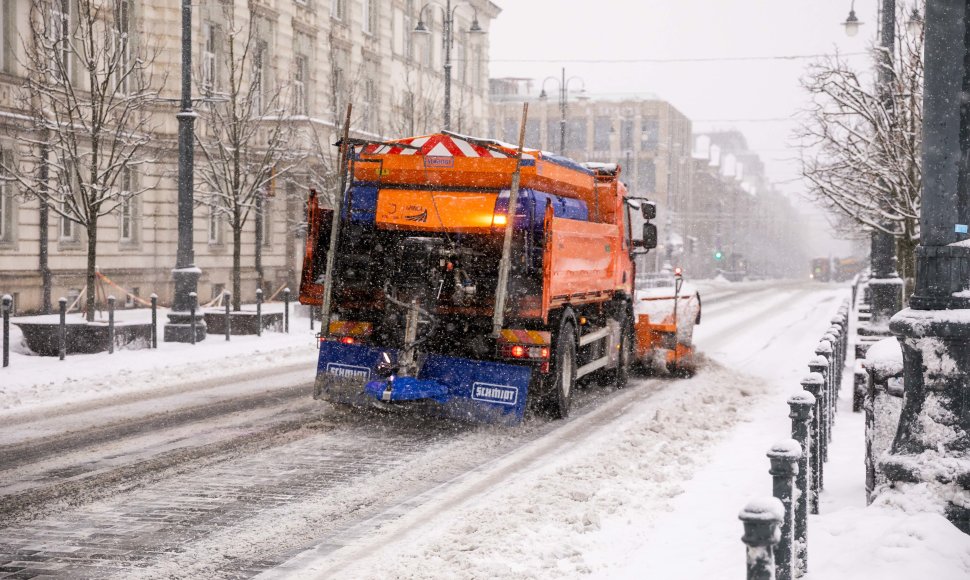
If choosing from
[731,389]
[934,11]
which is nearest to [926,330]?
[934,11]

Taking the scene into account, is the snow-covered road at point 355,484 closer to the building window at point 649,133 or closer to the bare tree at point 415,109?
the bare tree at point 415,109

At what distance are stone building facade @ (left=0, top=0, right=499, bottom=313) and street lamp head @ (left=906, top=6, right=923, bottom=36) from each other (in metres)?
13.0

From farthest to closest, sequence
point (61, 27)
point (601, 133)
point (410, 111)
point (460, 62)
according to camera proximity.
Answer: point (601, 133)
point (460, 62)
point (410, 111)
point (61, 27)

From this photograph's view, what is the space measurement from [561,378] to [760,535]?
762 cm

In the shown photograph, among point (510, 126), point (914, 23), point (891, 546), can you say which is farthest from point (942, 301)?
point (510, 126)

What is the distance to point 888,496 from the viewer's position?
6.09 m

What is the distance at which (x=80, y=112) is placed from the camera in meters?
19.6

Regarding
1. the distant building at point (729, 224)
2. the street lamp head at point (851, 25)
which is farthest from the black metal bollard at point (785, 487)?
the distant building at point (729, 224)

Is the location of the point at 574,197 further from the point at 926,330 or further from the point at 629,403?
the point at 926,330

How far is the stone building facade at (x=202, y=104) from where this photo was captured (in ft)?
80.5

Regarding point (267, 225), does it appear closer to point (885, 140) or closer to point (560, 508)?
point (885, 140)

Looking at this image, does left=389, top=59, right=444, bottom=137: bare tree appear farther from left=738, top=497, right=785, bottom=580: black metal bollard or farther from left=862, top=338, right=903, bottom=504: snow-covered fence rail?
left=738, top=497, right=785, bottom=580: black metal bollard

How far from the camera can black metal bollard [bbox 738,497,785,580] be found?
3.71 metres

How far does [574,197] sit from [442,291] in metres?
2.96
